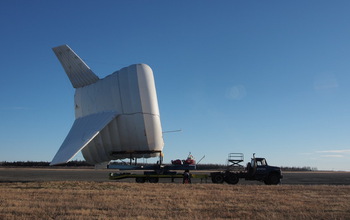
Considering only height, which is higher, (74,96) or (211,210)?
(74,96)

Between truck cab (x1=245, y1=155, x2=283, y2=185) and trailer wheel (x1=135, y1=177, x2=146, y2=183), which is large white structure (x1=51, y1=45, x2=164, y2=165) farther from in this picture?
truck cab (x1=245, y1=155, x2=283, y2=185)

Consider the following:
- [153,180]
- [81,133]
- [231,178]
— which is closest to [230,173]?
[231,178]

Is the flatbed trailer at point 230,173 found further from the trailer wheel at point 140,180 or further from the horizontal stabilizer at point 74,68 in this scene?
the horizontal stabilizer at point 74,68

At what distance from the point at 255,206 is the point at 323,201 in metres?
3.48

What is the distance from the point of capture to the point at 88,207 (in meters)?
11.7

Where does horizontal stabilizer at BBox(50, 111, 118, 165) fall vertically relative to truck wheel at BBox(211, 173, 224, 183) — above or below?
above

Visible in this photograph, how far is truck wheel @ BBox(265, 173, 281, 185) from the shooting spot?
2600cm

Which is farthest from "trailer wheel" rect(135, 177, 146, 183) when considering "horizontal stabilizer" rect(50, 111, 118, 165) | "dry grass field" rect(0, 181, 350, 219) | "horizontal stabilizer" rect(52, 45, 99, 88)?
"dry grass field" rect(0, 181, 350, 219)

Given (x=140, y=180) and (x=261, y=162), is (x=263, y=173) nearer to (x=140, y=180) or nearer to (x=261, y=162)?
(x=261, y=162)

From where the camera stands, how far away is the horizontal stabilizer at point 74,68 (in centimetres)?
2564

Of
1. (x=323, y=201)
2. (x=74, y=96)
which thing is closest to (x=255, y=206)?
(x=323, y=201)

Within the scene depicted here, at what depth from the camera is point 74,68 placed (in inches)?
1022

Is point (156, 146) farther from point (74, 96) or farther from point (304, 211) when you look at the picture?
point (304, 211)

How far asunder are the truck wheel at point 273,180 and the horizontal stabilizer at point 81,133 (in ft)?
39.2
